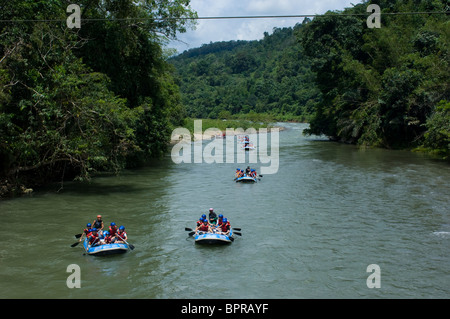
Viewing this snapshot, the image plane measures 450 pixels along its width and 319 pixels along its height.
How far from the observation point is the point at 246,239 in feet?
60.5

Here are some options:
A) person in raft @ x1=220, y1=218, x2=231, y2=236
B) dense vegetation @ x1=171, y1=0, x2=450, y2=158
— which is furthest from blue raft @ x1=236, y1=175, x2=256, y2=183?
dense vegetation @ x1=171, y1=0, x2=450, y2=158

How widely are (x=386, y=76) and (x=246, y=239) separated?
36561 mm

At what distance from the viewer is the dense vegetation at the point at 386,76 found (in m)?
42.3

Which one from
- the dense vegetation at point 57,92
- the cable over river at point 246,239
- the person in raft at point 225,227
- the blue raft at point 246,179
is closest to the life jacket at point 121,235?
the cable over river at point 246,239

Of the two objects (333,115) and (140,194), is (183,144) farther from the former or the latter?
(140,194)

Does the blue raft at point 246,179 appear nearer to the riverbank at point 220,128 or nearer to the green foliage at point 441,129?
the green foliage at point 441,129

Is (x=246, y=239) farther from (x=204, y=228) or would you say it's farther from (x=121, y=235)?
(x=121, y=235)

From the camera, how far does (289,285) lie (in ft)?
45.5

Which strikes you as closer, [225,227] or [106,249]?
[106,249]

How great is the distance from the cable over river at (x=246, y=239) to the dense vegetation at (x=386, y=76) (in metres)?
12.6

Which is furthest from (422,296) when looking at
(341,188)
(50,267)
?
(341,188)

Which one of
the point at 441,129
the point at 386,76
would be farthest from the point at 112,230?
the point at 386,76

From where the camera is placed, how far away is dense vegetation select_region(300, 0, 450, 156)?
42.3 metres

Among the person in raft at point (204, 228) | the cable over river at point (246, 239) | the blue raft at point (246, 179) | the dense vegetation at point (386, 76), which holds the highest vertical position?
the dense vegetation at point (386, 76)
